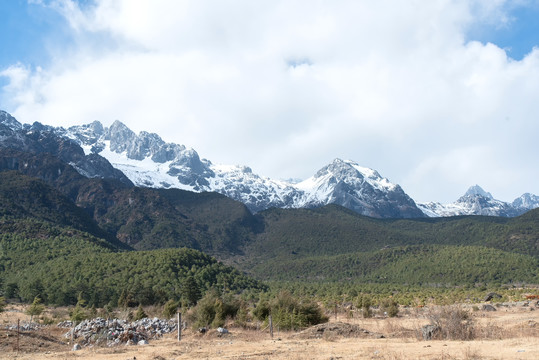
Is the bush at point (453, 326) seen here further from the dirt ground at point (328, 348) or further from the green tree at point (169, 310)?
the green tree at point (169, 310)

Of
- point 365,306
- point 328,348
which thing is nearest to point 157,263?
point 365,306

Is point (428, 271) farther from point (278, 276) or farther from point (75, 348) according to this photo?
point (75, 348)

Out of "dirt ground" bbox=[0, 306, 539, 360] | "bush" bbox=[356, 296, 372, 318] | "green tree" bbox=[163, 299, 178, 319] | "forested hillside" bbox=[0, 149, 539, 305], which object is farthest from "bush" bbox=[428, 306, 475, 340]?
"forested hillside" bbox=[0, 149, 539, 305]

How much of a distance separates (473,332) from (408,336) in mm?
3935

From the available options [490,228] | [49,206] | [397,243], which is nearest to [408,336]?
[49,206]

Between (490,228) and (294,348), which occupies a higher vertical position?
(490,228)

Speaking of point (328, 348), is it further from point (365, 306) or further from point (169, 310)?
point (365, 306)

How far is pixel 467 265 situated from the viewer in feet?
404

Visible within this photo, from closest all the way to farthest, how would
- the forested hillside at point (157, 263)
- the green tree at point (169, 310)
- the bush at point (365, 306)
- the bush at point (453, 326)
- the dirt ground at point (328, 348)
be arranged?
the dirt ground at point (328, 348) < the bush at point (453, 326) < the green tree at point (169, 310) < the bush at point (365, 306) < the forested hillside at point (157, 263)

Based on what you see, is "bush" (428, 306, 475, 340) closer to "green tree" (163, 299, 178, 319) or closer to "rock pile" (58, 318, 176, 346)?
"rock pile" (58, 318, 176, 346)

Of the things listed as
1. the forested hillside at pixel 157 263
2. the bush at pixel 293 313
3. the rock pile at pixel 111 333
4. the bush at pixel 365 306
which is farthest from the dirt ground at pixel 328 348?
the forested hillside at pixel 157 263

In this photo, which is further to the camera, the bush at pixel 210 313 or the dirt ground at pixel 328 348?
the bush at pixel 210 313

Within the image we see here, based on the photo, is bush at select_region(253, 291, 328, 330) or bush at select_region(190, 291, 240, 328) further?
bush at select_region(190, 291, 240, 328)

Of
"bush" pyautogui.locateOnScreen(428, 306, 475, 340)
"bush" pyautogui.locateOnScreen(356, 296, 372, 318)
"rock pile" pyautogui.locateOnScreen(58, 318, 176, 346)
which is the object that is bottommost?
"bush" pyautogui.locateOnScreen(356, 296, 372, 318)
